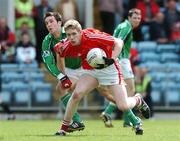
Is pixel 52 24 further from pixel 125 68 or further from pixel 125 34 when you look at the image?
pixel 125 68

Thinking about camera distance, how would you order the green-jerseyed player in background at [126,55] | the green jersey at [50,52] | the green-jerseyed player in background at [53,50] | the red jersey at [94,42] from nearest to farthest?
the red jersey at [94,42] < the green-jerseyed player in background at [53,50] < the green jersey at [50,52] < the green-jerseyed player in background at [126,55]

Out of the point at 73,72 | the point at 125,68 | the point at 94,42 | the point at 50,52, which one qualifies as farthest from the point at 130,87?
the point at 94,42

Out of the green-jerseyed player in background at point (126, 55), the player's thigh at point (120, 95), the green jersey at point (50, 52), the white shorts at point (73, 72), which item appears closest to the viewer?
the player's thigh at point (120, 95)

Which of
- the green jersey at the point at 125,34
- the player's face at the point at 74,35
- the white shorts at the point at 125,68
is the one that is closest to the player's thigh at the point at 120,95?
the player's face at the point at 74,35

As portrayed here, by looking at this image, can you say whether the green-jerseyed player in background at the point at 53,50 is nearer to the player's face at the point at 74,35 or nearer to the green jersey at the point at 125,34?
the player's face at the point at 74,35

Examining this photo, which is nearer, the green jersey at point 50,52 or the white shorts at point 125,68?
the green jersey at point 50,52

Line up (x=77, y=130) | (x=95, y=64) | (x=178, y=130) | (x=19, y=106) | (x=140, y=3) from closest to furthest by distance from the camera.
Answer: (x=95, y=64), (x=77, y=130), (x=178, y=130), (x=19, y=106), (x=140, y=3)

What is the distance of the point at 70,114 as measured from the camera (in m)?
13.6

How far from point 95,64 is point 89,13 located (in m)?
13.1

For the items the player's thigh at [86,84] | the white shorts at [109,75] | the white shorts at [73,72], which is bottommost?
the white shorts at [73,72]

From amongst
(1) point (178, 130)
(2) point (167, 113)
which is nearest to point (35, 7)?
(2) point (167, 113)

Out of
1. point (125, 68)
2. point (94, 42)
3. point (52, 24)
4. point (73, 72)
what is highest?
point (52, 24)

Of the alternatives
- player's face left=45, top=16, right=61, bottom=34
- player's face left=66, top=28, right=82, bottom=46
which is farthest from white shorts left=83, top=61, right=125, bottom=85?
player's face left=45, top=16, right=61, bottom=34

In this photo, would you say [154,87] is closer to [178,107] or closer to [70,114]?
[178,107]
